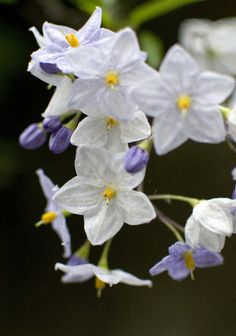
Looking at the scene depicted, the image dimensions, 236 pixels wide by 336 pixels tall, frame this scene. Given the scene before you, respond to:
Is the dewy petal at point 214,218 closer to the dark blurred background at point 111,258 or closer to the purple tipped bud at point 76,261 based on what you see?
the purple tipped bud at point 76,261

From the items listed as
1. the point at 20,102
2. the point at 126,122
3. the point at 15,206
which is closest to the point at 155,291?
the point at 15,206

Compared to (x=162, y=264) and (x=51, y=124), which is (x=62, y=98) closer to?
(x=51, y=124)

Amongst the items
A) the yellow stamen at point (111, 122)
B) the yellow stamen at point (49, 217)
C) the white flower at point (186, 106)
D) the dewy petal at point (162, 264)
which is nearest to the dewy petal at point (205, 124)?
the white flower at point (186, 106)

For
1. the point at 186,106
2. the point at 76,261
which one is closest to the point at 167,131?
the point at 186,106

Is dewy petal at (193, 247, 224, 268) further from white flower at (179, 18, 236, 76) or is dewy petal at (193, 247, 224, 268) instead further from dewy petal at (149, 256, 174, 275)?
white flower at (179, 18, 236, 76)

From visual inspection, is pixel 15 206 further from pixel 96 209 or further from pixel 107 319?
pixel 96 209
